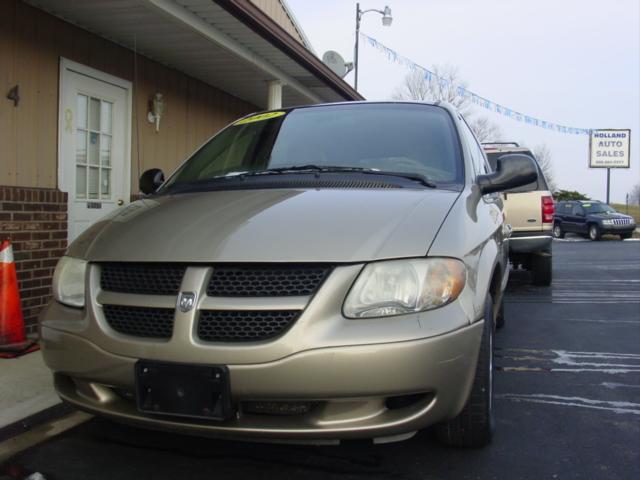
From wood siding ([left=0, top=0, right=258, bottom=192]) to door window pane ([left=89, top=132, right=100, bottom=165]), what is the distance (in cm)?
49

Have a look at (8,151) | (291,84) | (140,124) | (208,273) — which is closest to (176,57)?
(140,124)

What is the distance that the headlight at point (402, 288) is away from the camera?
213 centimetres

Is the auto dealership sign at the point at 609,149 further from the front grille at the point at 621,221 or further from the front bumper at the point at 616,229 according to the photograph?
the front bumper at the point at 616,229

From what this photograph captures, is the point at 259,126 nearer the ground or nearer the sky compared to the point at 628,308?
nearer the sky

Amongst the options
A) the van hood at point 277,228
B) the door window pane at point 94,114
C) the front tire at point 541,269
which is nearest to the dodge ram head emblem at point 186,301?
the van hood at point 277,228

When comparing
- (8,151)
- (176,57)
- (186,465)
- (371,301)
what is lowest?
(186,465)

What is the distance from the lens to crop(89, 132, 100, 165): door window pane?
6.20m

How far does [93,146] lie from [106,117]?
1.25ft

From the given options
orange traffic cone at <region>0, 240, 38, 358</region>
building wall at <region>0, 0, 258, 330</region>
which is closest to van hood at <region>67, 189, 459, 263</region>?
orange traffic cone at <region>0, 240, 38, 358</region>

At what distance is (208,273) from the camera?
2.24 metres

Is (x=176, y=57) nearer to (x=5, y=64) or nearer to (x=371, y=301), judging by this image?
(x=5, y=64)

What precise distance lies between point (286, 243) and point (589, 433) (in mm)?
1967

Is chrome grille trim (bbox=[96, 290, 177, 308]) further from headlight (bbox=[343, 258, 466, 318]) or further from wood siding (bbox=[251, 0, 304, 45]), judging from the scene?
wood siding (bbox=[251, 0, 304, 45])

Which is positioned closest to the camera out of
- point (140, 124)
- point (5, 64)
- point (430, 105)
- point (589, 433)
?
point (589, 433)
